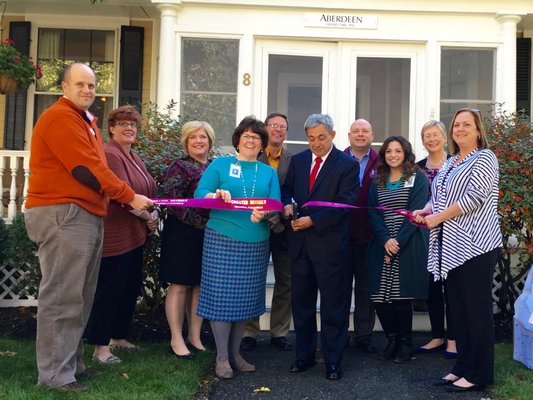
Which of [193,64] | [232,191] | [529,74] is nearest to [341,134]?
[193,64]

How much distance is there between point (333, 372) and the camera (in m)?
4.52

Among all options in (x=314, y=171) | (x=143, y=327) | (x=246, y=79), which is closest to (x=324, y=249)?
(x=314, y=171)

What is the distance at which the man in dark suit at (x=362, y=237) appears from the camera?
5.11 m

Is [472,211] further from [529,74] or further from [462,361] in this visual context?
[529,74]

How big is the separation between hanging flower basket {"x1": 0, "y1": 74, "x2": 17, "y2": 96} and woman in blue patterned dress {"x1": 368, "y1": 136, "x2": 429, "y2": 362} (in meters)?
5.49

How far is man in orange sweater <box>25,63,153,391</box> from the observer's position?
3.85 metres

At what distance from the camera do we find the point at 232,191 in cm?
452

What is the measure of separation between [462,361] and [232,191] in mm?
1984

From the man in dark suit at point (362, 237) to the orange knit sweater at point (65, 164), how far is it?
2047 millimetres

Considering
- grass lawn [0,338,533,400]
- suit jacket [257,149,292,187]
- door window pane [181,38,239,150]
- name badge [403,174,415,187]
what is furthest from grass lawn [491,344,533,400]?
door window pane [181,38,239,150]

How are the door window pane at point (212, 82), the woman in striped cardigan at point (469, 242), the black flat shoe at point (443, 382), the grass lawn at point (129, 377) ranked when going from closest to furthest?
1. the grass lawn at point (129, 377)
2. the woman in striped cardigan at point (469, 242)
3. the black flat shoe at point (443, 382)
4. the door window pane at point (212, 82)

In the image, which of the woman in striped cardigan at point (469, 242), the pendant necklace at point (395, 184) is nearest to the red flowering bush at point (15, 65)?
the pendant necklace at point (395, 184)

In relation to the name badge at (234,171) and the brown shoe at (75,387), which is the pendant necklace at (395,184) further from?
the brown shoe at (75,387)

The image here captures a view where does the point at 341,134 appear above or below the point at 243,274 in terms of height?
above
